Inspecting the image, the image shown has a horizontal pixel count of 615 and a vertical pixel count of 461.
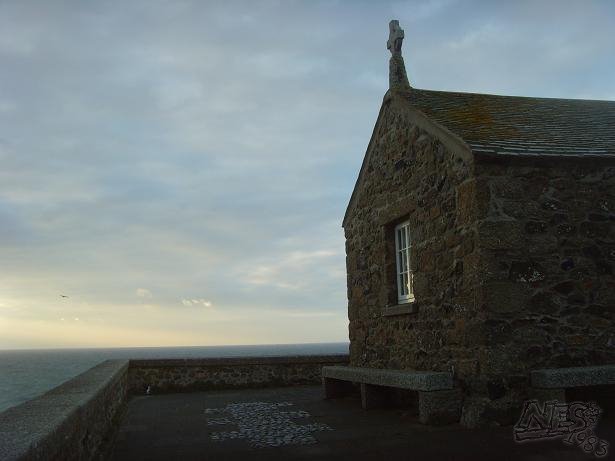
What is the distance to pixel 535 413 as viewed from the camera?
6402 millimetres

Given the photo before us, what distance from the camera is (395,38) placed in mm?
10734

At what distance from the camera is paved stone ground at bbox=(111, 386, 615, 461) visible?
542 cm

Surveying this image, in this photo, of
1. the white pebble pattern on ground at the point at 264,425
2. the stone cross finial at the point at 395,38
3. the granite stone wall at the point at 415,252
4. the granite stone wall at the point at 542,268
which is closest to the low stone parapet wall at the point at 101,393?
the white pebble pattern on ground at the point at 264,425

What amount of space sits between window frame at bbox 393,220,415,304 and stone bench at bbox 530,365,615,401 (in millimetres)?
2695

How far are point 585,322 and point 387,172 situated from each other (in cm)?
383

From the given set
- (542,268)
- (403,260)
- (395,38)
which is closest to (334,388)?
(403,260)

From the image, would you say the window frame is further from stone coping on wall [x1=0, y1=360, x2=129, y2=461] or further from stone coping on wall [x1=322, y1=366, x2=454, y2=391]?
stone coping on wall [x1=0, y1=360, x2=129, y2=461]

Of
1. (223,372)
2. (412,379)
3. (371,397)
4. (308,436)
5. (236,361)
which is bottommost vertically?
(308,436)

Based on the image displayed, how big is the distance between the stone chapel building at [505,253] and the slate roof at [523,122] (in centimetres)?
5

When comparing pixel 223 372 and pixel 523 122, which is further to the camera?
pixel 223 372

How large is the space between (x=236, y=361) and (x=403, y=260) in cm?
531

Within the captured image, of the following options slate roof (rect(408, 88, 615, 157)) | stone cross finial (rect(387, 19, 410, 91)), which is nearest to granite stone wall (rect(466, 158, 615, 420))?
slate roof (rect(408, 88, 615, 157))

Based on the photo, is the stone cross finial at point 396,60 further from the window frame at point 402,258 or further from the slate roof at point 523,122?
the window frame at point 402,258

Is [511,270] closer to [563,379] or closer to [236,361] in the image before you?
[563,379]
